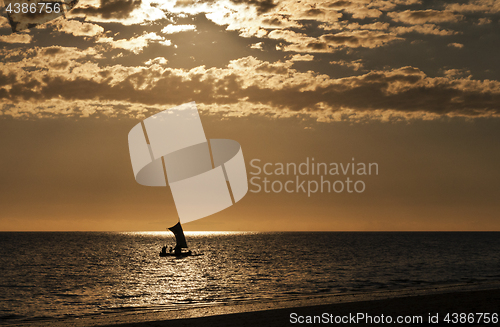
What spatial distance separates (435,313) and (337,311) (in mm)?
5606

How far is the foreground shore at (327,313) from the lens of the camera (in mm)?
23828

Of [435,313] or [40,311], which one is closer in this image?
[435,313]

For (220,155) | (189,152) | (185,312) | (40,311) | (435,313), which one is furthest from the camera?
(189,152)

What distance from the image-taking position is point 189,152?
46.6m

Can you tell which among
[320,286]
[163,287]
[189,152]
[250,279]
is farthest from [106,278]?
[320,286]

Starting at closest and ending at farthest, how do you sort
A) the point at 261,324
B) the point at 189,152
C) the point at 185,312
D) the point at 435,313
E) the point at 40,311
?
the point at 261,324 < the point at 435,313 < the point at 185,312 < the point at 40,311 < the point at 189,152

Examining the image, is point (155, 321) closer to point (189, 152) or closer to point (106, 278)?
point (189, 152)

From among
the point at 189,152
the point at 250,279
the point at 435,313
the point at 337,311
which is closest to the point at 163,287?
the point at 250,279

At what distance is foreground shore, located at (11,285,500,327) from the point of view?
23.8 m

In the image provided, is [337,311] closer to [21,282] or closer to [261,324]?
[261,324]

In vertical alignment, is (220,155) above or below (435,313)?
above

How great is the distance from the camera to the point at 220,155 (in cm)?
4116

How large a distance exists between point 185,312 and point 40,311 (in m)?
14.3

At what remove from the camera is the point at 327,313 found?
25719mm
